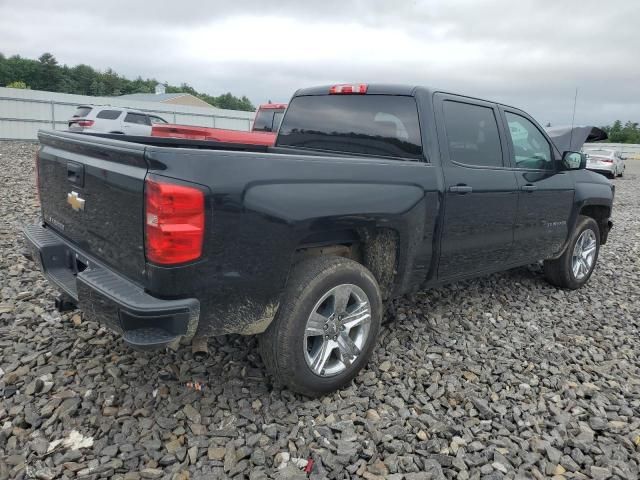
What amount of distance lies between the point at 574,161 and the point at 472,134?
1.39 m

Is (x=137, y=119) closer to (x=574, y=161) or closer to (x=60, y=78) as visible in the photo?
(x=574, y=161)

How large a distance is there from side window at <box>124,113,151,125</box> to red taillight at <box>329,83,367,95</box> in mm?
14798

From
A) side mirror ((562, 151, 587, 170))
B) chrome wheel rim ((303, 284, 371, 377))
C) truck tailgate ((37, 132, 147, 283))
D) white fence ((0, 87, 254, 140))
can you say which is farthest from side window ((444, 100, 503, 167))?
white fence ((0, 87, 254, 140))

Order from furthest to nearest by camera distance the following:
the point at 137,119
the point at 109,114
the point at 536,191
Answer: the point at 137,119 < the point at 109,114 < the point at 536,191

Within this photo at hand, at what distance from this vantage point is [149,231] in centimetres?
218

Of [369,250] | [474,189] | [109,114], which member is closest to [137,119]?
[109,114]

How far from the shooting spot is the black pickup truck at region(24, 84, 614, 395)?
86.8 inches

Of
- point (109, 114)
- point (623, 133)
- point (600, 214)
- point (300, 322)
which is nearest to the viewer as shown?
point (300, 322)

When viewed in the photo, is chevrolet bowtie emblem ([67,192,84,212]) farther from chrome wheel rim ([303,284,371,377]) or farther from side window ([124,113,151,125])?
side window ([124,113,151,125])

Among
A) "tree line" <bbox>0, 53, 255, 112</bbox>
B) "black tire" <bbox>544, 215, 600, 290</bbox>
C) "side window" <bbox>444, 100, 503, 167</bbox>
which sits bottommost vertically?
"black tire" <bbox>544, 215, 600, 290</bbox>

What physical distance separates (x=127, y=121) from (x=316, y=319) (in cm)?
1608

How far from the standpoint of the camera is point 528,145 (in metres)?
4.34

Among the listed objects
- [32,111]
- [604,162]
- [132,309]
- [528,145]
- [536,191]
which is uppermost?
[32,111]

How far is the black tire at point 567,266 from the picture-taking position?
4.99 m
